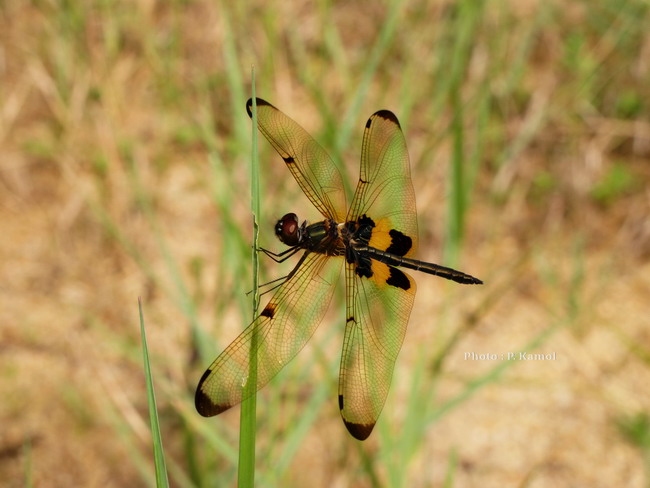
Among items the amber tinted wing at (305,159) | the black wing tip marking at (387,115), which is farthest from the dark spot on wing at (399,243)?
the black wing tip marking at (387,115)

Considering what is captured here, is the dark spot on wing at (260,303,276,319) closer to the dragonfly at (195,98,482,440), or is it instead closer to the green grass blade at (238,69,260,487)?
the dragonfly at (195,98,482,440)

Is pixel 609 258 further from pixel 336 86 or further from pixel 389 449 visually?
pixel 389 449

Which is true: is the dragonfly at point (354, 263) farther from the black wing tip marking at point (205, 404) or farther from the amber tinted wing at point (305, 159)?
the black wing tip marking at point (205, 404)

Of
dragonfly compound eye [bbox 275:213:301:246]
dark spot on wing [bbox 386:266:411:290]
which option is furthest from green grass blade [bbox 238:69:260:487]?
dark spot on wing [bbox 386:266:411:290]

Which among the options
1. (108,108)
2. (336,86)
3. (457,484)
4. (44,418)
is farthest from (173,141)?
(457,484)

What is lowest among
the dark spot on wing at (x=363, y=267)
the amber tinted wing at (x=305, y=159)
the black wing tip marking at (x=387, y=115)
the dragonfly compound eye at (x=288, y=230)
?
the dragonfly compound eye at (x=288, y=230)

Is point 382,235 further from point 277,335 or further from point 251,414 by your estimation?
point 251,414

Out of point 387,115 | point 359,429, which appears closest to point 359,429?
point 359,429
